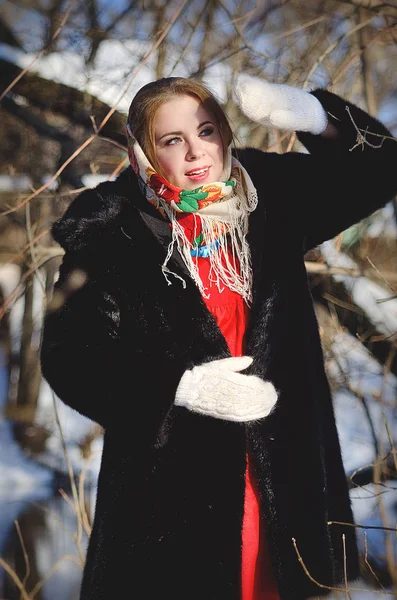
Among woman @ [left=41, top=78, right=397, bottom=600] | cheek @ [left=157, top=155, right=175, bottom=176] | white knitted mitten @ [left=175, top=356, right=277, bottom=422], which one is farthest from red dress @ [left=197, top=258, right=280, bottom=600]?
cheek @ [left=157, top=155, right=175, bottom=176]

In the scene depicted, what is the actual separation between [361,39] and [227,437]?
6.96 feet

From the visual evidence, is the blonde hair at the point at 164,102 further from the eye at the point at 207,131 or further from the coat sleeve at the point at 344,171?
the coat sleeve at the point at 344,171

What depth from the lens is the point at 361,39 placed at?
10.0 feet

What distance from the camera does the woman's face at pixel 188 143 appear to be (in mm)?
1798

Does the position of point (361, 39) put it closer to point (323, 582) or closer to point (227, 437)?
point (227, 437)

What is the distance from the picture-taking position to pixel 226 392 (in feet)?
5.18

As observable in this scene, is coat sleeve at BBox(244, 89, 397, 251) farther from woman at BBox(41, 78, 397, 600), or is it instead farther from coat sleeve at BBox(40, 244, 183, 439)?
coat sleeve at BBox(40, 244, 183, 439)

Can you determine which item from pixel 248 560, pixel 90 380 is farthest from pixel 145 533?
pixel 90 380

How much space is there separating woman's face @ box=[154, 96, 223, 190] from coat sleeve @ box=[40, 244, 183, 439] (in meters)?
0.35

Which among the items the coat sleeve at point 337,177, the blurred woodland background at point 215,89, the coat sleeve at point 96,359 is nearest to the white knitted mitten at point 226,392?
the coat sleeve at point 96,359

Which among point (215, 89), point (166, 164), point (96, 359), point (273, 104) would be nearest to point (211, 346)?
point (96, 359)

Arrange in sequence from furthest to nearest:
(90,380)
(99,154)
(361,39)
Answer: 1. (99,154)
2. (361,39)
3. (90,380)

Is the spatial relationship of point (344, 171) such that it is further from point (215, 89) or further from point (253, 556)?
point (215, 89)

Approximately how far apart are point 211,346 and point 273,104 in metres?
0.62
